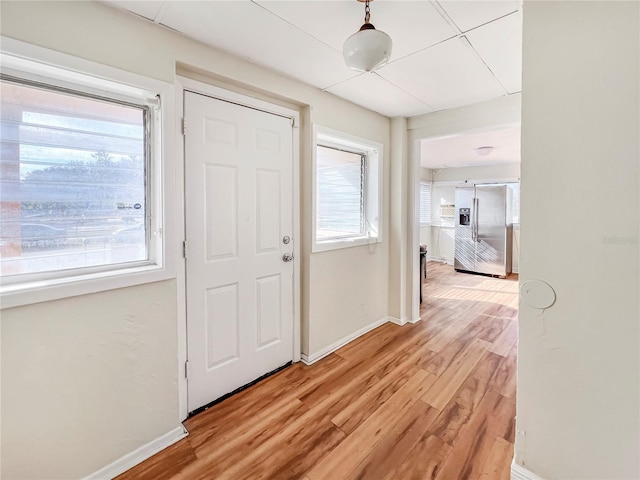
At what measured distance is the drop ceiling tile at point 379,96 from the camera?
229 centimetres

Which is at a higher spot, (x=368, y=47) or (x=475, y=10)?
(x=475, y=10)

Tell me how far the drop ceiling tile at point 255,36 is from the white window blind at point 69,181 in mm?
579

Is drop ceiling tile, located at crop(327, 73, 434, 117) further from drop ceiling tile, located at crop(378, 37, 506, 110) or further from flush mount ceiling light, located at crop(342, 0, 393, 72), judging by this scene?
flush mount ceiling light, located at crop(342, 0, 393, 72)

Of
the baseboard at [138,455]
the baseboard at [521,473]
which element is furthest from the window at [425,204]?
the baseboard at [138,455]

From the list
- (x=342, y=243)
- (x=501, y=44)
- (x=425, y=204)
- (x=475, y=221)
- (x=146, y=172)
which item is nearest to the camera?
(x=146, y=172)

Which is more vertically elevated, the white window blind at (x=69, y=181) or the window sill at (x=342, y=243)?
the white window blind at (x=69, y=181)

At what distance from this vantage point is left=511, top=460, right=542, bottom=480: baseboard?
1.33 m

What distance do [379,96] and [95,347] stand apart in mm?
2765

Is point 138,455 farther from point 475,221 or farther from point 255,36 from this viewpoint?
point 475,221

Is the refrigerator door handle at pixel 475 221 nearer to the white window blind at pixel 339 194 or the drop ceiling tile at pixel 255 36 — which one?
the white window blind at pixel 339 194

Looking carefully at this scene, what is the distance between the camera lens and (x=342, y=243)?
2771mm

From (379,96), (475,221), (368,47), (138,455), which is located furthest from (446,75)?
(475,221)

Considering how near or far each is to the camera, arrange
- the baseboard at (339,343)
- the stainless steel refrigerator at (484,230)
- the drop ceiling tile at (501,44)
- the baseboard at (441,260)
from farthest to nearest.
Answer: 1. the baseboard at (441,260)
2. the stainless steel refrigerator at (484,230)
3. the baseboard at (339,343)
4. the drop ceiling tile at (501,44)

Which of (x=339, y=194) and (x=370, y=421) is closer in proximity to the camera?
(x=370, y=421)
